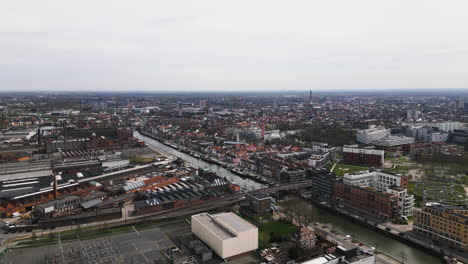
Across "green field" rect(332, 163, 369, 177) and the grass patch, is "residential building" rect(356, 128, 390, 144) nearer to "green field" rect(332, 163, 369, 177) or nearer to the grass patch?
"green field" rect(332, 163, 369, 177)

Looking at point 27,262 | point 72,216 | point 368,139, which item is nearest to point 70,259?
point 27,262

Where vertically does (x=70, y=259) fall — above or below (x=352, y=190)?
below

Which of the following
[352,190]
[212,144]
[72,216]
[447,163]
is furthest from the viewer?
[212,144]

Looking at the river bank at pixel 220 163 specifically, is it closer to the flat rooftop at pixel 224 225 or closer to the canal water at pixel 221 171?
the canal water at pixel 221 171

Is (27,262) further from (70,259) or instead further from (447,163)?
(447,163)

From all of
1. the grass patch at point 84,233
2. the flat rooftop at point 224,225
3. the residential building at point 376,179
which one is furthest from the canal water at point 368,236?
the grass patch at point 84,233

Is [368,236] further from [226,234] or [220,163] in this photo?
[220,163]
